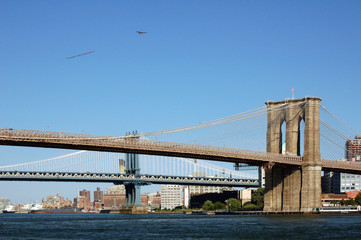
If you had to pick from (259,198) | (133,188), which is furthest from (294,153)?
(133,188)

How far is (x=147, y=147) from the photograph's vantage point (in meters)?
52.2

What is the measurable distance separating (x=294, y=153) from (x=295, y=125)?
2671mm

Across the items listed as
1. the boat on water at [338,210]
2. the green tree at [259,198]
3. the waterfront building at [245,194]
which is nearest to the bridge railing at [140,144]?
the boat on water at [338,210]

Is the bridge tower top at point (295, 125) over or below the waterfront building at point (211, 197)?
over

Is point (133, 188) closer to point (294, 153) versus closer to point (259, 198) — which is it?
point (259, 198)

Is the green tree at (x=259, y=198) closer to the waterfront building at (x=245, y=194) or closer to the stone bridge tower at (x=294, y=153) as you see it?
the waterfront building at (x=245, y=194)

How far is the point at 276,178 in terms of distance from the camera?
209 feet

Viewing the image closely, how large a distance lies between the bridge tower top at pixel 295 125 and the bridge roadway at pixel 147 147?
146cm

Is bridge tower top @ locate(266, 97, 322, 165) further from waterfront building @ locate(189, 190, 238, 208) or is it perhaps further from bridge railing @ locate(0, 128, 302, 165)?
waterfront building @ locate(189, 190, 238, 208)

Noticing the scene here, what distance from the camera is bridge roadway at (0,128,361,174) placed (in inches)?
1788

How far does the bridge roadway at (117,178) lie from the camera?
92.2 m

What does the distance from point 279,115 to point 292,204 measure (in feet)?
28.1

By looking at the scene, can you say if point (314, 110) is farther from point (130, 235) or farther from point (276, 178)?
point (130, 235)

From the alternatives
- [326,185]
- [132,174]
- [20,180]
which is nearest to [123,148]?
[20,180]
